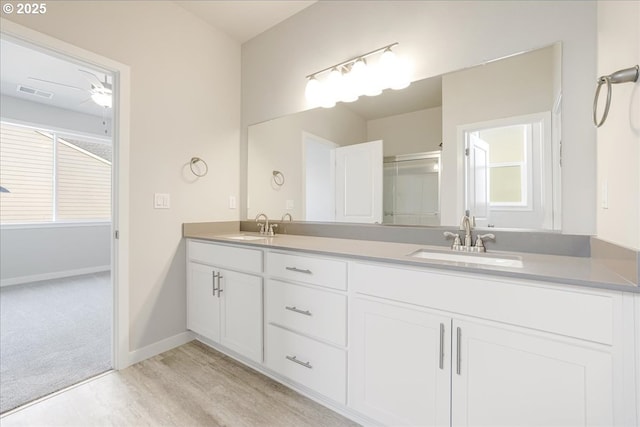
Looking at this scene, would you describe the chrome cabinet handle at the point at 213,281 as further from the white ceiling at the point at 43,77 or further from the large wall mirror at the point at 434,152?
the white ceiling at the point at 43,77

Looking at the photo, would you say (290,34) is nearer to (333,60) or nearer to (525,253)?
(333,60)

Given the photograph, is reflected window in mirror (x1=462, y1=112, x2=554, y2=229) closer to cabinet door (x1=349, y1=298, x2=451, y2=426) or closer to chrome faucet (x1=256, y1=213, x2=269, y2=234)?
cabinet door (x1=349, y1=298, x2=451, y2=426)

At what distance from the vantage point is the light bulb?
2188 millimetres

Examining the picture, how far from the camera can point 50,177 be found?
14.0 feet

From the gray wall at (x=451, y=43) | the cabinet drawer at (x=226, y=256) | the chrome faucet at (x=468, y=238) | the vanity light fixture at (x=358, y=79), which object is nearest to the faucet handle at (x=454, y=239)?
the chrome faucet at (x=468, y=238)

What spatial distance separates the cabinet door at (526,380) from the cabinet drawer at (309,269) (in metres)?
0.54

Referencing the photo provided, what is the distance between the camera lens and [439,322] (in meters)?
1.14

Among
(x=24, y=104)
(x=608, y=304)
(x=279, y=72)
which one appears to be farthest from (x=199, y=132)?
(x=24, y=104)

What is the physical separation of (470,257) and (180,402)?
→ 5.54 ft

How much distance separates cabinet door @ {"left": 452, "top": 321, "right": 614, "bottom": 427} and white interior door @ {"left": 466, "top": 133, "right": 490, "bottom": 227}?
71cm

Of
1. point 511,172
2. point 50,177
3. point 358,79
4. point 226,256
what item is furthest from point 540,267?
point 50,177

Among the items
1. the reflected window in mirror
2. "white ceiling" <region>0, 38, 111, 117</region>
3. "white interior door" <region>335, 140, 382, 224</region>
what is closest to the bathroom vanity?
the reflected window in mirror

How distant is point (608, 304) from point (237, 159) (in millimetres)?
2542

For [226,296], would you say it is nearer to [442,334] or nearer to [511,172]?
[442,334]
